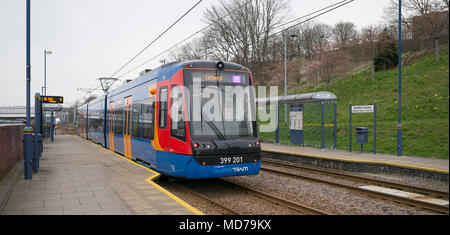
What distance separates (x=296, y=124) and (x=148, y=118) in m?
10.1

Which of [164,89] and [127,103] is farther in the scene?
[127,103]

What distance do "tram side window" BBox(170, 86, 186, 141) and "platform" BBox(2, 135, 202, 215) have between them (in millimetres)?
1297

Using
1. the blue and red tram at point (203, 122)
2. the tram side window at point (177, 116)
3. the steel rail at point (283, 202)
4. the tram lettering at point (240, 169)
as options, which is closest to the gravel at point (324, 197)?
the steel rail at point (283, 202)

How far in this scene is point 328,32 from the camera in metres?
60.6

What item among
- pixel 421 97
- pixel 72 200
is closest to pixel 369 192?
pixel 72 200

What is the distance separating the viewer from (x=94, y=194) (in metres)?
7.05

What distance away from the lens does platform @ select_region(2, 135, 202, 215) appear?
5840 millimetres

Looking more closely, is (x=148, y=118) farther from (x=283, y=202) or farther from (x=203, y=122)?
(x=283, y=202)

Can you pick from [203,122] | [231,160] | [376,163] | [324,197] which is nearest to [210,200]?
[231,160]

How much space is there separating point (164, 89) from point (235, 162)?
2.64 m

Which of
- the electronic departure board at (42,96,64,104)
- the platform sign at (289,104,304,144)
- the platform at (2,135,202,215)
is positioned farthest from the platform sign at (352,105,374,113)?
the electronic departure board at (42,96,64,104)

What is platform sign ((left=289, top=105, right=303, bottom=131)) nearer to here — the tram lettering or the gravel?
the gravel

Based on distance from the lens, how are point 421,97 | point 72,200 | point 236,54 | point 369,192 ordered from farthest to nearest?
1. point 236,54
2. point 421,97
3. point 369,192
4. point 72,200
